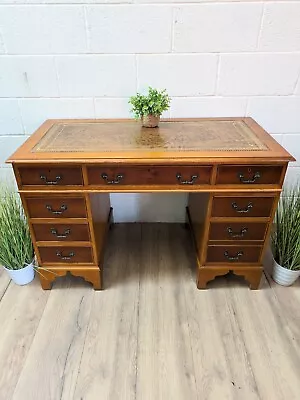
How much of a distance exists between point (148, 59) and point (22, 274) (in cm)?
132

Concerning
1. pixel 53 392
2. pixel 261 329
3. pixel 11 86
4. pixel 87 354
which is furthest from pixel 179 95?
pixel 53 392

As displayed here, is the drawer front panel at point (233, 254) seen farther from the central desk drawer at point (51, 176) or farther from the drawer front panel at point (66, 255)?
the central desk drawer at point (51, 176)

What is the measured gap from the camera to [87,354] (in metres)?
1.31

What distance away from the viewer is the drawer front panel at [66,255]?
1482 mm

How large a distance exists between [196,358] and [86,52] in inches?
61.5

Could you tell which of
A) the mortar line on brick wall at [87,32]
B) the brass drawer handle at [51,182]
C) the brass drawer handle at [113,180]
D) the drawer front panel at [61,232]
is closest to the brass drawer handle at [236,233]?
the brass drawer handle at [113,180]

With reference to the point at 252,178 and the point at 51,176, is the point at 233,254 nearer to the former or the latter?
the point at 252,178

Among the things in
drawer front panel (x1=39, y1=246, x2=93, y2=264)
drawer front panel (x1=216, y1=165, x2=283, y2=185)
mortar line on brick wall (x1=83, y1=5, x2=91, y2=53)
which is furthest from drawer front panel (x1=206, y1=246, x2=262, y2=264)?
mortar line on brick wall (x1=83, y1=5, x2=91, y2=53)

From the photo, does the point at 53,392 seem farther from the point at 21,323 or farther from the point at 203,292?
the point at 203,292

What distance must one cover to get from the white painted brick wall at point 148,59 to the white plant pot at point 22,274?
0.75 metres

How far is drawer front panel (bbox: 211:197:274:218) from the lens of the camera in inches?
52.6

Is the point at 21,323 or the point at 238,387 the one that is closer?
the point at 238,387

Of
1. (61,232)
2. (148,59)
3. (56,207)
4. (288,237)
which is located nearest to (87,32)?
(148,59)

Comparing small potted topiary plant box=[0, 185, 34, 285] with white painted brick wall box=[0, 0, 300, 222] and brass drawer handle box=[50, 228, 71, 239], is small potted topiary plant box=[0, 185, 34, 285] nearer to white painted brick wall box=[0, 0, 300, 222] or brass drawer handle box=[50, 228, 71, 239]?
brass drawer handle box=[50, 228, 71, 239]
